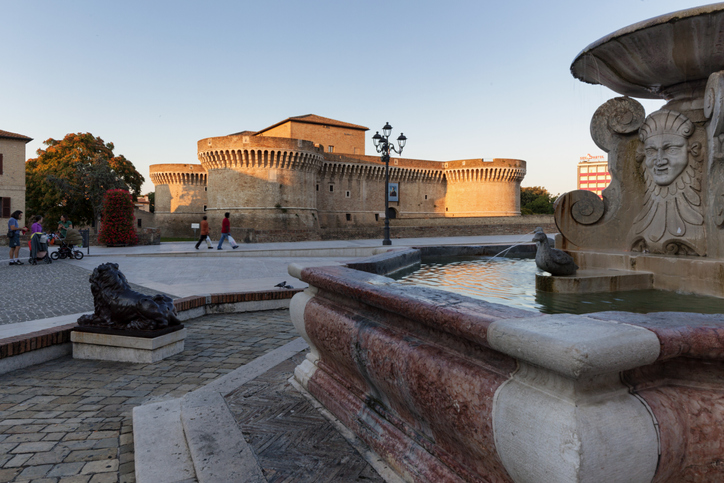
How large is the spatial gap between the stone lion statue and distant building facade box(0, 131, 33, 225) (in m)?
33.7

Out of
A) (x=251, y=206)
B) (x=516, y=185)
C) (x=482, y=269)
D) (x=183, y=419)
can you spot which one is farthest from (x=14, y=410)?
(x=516, y=185)

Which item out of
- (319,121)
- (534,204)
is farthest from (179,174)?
(534,204)

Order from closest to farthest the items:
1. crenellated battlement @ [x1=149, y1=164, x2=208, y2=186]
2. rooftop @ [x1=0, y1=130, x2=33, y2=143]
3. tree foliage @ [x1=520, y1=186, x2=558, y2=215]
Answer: rooftop @ [x1=0, y1=130, x2=33, y2=143]
crenellated battlement @ [x1=149, y1=164, x2=208, y2=186]
tree foliage @ [x1=520, y1=186, x2=558, y2=215]

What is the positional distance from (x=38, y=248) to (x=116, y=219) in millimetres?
7361

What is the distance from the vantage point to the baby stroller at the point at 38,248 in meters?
11.4

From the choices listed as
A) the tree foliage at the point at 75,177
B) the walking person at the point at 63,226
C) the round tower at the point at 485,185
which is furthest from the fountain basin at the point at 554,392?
the round tower at the point at 485,185

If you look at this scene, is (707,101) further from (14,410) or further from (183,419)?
(14,410)

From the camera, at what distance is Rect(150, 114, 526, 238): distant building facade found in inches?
1293

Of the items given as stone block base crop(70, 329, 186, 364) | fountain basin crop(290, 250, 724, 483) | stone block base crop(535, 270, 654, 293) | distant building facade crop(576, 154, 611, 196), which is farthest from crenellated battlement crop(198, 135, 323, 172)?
distant building facade crop(576, 154, 611, 196)

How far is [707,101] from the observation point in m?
3.78

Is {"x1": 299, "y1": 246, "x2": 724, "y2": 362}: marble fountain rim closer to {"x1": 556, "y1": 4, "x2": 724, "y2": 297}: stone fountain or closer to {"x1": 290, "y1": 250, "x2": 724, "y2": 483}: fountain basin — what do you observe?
{"x1": 290, "y1": 250, "x2": 724, "y2": 483}: fountain basin

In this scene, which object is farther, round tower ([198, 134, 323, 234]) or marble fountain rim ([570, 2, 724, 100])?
round tower ([198, 134, 323, 234])

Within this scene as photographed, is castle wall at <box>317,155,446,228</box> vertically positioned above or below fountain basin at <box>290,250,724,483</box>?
above

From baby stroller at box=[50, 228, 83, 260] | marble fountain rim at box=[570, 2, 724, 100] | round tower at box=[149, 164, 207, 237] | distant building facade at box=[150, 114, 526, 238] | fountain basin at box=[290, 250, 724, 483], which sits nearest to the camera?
fountain basin at box=[290, 250, 724, 483]
